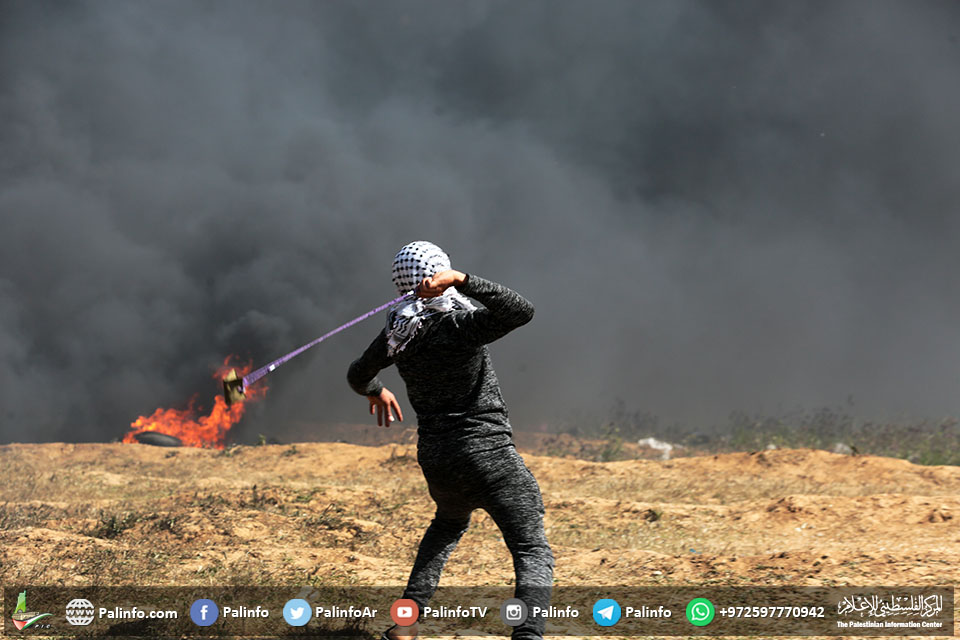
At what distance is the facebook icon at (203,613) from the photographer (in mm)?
3924

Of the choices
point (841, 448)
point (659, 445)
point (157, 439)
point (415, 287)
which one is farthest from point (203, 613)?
point (157, 439)

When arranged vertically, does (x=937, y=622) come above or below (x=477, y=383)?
below

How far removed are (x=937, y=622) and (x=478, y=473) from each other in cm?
301

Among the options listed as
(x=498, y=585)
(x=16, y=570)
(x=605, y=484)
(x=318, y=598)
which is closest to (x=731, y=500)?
(x=605, y=484)

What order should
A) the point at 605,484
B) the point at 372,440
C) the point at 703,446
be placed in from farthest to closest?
1. the point at 372,440
2. the point at 703,446
3. the point at 605,484

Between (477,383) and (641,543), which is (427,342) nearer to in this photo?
(477,383)

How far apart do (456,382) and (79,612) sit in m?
3.19

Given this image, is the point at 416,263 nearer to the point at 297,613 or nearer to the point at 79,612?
the point at 297,613

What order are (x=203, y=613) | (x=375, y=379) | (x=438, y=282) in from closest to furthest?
(x=438, y=282), (x=375, y=379), (x=203, y=613)

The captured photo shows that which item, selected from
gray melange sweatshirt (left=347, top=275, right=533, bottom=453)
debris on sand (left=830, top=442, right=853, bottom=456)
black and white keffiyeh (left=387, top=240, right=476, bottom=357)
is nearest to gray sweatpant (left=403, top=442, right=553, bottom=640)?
gray melange sweatshirt (left=347, top=275, right=533, bottom=453)

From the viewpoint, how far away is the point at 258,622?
14.0 feet

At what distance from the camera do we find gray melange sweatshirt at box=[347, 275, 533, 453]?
314 cm

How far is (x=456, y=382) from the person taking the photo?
128 inches

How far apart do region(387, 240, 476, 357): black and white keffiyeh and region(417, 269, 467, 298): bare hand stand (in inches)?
8.9
